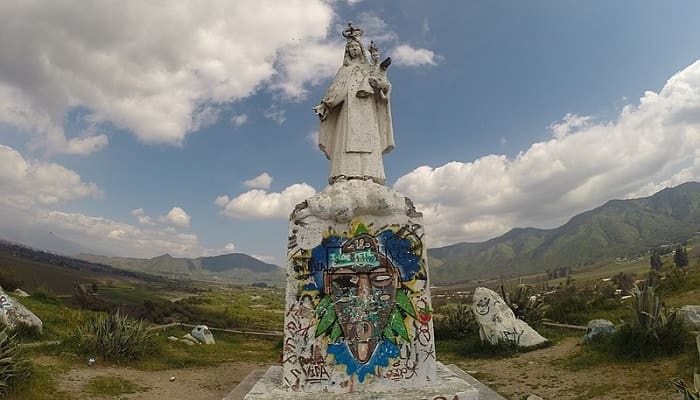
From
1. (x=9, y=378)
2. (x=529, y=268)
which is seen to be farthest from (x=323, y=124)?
(x=529, y=268)

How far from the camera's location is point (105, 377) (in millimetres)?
9156

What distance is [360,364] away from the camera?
234 inches

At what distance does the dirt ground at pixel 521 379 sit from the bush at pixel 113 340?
54cm

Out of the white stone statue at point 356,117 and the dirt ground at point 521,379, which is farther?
the dirt ground at point 521,379

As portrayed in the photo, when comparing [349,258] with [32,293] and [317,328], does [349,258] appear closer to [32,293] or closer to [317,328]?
[317,328]

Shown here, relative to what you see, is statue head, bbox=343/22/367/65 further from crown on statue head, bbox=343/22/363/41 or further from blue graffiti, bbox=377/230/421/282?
blue graffiti, bbox=377/230/421/282

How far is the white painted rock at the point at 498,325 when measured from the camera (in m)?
12.4

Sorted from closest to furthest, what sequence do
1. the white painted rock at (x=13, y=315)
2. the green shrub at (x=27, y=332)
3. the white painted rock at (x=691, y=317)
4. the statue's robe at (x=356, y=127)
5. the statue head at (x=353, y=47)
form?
1. the statue's robe at (x=356, y=127)
2. the statue head at (x=353, y=47)
3. the white painted rock at (x=691, y=317)
4. the white painted rock at (x=13, y=315)
5. the green shrub at (x=27, y=332)

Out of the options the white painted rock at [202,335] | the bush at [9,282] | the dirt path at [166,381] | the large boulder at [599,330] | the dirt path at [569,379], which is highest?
the bush at [9,282]

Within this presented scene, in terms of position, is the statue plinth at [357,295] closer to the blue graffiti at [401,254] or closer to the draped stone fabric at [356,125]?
the blue graffiti at [401,254]

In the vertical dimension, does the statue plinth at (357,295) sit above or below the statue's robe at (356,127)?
below

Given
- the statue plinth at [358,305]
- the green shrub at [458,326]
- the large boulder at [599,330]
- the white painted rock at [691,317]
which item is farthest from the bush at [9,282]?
the white painted rock at [691,317]

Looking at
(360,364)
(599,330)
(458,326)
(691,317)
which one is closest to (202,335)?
(458,326)

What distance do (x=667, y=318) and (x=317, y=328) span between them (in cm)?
733
